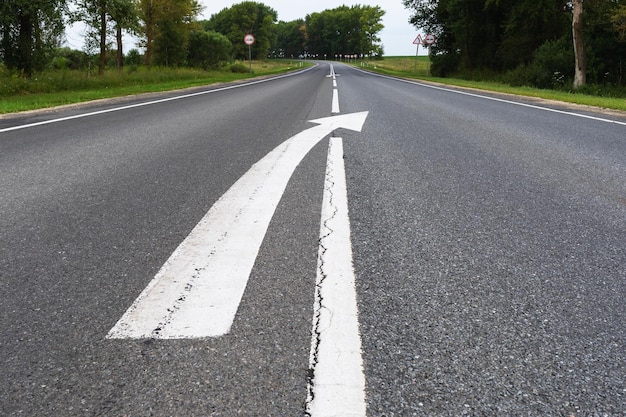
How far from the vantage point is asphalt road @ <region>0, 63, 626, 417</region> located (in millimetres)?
1282

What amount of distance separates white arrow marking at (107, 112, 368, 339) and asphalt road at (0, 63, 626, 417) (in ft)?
0.18

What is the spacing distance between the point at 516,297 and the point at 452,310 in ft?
1.02

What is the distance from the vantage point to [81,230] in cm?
252

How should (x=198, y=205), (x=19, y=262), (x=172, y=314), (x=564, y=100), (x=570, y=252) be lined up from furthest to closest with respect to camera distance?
(x=564, y=100), (x=198, y=205), (x=570, y=252), (x=19, y=262), (x=172, y=314)

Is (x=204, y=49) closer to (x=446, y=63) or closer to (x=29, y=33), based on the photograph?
(x=446, y=63)

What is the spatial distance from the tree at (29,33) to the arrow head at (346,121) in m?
13.0

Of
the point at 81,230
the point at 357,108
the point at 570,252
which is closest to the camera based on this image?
the point at 570,252

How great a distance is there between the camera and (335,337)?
4.97ft

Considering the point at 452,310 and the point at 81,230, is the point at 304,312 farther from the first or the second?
the point at 81,230

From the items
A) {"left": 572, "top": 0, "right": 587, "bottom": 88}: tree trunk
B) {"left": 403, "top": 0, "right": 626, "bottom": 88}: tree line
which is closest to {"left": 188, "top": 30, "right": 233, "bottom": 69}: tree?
{"left": 403, "top": 0, "right": 626, "bottom": 88}: tree line

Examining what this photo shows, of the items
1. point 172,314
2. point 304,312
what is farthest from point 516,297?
point 172,314

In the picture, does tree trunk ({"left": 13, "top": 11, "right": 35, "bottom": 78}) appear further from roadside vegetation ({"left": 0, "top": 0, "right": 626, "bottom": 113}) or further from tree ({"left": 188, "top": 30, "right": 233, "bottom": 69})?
tree ({"left": 188, "top": 30, "right": 233, "bottom": 69})

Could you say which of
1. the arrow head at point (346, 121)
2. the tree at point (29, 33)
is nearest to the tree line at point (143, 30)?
the tree at point (29, 33)

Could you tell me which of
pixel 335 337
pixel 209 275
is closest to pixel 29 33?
pixel 209 275
